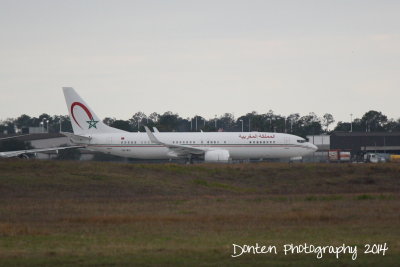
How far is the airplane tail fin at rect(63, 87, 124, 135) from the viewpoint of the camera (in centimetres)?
7462

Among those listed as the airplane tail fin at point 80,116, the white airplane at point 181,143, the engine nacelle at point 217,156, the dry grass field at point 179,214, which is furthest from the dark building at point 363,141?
the dry grass field at point 179,214

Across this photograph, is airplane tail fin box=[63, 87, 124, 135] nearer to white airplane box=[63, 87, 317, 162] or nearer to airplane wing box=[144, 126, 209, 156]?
white airplane box=[63, 87, 317, 162]

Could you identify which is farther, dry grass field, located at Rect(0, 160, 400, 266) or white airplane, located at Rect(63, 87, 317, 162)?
white airplane, located at Rect(63, 87, 317, 162)

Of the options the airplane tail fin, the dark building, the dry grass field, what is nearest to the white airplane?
the airplane tail fin

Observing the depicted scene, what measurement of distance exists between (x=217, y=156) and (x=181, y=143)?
4.29 metres

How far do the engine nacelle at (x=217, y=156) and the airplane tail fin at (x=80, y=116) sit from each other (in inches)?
418

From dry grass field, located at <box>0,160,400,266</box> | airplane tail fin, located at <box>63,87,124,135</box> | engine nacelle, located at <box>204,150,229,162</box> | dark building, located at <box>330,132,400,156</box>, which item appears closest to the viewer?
dry grass field, located at <box>0,160,400,266</box>

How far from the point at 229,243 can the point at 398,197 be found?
1902 centimetres

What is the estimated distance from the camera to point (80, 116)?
7469 cm

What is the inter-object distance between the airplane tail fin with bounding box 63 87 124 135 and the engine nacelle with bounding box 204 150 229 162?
10629mm

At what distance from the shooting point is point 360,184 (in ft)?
171

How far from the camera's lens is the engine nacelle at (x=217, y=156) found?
7094 cm

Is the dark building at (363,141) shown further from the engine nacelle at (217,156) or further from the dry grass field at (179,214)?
the dry grass field at (179,214)

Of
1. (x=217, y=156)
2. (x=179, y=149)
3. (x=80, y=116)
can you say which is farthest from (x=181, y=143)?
(x=80, y=116)
